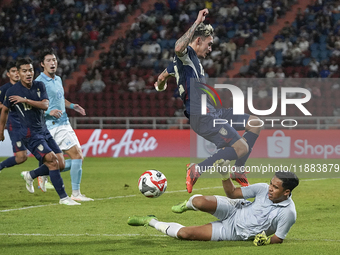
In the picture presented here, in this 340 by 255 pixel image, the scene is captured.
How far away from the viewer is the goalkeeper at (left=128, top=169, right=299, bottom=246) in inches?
215

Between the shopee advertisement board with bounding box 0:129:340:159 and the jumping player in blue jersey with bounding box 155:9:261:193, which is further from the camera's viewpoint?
the shopee advertisement board with bounding box 0:129:340:159

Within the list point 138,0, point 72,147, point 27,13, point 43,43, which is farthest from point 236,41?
point 72,147

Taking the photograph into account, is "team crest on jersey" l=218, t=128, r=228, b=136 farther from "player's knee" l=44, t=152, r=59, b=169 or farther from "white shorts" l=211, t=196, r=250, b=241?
"player's knee" l=44, t=152, r=59, b=169

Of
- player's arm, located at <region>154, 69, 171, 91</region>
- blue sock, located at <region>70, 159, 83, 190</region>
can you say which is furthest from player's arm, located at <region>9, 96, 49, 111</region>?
player's arm, located at <region>154, 69, 171, 91</region>

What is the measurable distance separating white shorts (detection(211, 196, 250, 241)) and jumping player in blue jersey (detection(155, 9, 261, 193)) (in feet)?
2.11

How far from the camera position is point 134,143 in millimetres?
18297

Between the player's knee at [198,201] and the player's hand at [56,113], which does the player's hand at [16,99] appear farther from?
the player's knee at [198,201]

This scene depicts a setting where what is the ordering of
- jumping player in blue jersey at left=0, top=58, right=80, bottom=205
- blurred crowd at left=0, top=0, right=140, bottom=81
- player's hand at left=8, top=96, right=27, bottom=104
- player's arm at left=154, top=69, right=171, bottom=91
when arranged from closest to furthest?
player's arm at left=154, top=69, right=171, bottom=91 → player's hand at left=8, top=96, right=27, bottom=104 → jumping player in blue jersey at left=0, top=58, right=80, bottom=205 → blurred crowd at left=0, top=0, right=140, bottom=81

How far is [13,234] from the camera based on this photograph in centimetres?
631

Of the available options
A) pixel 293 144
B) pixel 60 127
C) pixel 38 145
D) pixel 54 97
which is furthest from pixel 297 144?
pixel 38 145

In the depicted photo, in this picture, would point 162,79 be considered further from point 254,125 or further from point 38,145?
point 38,145

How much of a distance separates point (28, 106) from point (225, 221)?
12.8ft

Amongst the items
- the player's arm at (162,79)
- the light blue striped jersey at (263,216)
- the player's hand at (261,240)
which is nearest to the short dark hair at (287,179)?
the light blue striped jersey at (263,216)

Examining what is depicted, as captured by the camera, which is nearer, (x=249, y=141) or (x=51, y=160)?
(x=249, y=141)
